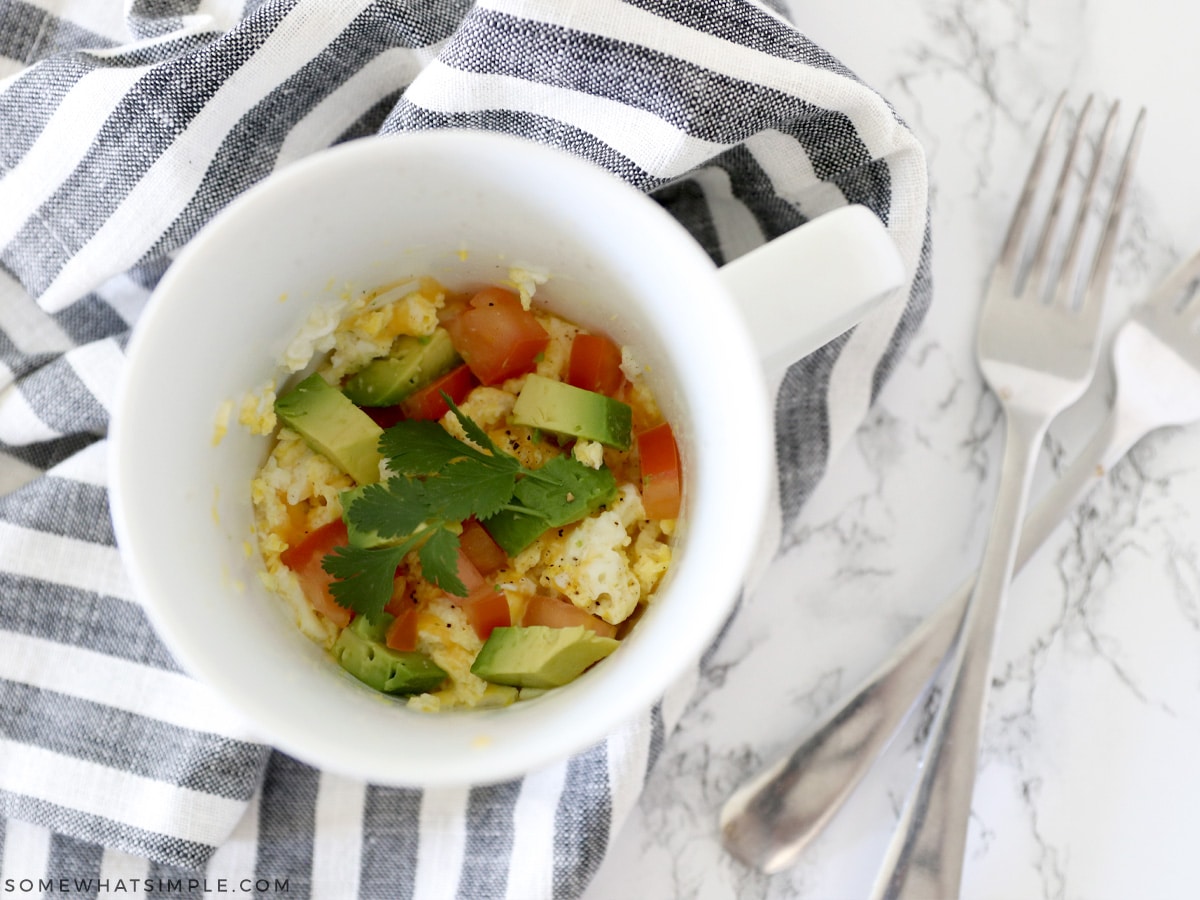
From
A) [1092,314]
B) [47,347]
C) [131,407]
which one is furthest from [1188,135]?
[47,347]

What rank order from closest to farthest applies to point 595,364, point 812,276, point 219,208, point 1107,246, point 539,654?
point 812,276 < point 539,654 < point 595,364 < point 219,208 < point 1107,246

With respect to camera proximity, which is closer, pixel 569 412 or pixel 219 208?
pixel 569 412

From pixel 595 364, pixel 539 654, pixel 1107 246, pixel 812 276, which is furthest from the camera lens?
pixel 1107 246

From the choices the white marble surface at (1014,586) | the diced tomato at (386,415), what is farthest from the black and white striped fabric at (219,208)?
the diced tomato at (386,415)

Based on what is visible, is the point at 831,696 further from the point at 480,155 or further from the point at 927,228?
the point at 480,155

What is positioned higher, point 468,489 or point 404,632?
point 468,489

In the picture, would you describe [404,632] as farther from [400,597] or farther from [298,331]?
[298,331]

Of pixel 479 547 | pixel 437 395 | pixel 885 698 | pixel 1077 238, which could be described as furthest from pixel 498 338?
pixel 1077 238
